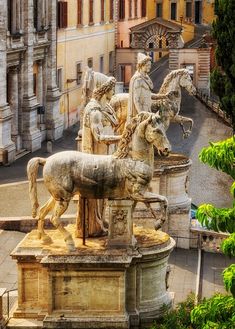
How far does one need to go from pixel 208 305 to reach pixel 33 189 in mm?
4303

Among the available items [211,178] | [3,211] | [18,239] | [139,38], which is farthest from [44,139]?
[139,38]

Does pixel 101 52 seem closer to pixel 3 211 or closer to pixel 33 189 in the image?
pixel 3 211

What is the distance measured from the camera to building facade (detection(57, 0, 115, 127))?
45281 millimetres

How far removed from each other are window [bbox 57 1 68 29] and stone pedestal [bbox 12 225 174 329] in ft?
101

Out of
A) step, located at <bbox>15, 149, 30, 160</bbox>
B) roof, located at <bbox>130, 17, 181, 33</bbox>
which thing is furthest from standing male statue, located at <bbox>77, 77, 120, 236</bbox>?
roof, located at <bbox>130, 17, 181, 33</bbox>

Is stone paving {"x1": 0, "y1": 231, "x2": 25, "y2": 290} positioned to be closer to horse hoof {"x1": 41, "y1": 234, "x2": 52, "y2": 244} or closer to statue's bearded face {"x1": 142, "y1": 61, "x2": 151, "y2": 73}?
horse hoof {"x1": 41, "y1": 234, "x2": 52, "y2": 244}

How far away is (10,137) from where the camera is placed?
1389 inches

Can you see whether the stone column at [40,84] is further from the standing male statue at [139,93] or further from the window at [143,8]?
the window at [143,8]

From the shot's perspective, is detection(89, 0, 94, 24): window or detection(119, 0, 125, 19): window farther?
detection(119, 0, 125, 19): window

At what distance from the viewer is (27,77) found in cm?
3772

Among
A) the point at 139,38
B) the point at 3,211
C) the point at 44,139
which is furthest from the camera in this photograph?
the point at 139,38

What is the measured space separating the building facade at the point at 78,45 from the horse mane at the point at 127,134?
30371 mm

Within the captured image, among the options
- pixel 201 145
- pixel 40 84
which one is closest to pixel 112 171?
pixel 40 84

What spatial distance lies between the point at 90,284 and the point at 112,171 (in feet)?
6.16
